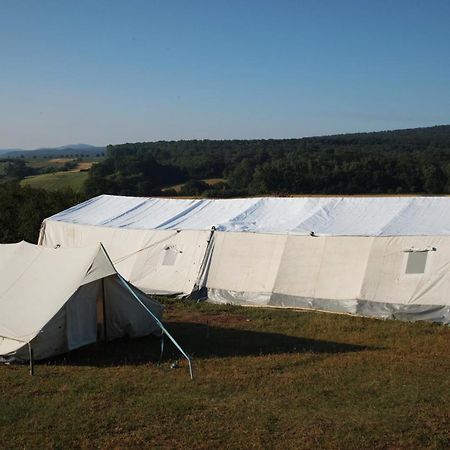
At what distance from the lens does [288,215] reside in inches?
789

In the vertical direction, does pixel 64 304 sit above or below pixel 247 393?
above

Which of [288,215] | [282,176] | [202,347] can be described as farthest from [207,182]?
[202,347]

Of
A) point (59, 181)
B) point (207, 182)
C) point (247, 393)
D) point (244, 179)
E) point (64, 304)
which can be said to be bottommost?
point (59, 181)

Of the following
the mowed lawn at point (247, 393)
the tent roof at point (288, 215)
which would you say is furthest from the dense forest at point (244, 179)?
the mowed lawn at point (247, 393)

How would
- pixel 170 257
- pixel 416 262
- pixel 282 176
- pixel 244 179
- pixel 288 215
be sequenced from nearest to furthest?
pixel 416 262, pixel 170 257, pixel 288 215, pixel 282 176, pixel 244 179

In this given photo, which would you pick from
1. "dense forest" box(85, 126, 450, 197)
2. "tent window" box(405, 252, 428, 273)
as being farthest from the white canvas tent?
"dense forest" box(85, 126, 450, 197)

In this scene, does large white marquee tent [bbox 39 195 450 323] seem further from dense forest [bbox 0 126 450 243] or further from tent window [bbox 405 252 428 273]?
dense forest [bbox 0 126 450 243]

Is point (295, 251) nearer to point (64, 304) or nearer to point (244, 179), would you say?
point (64, 304)

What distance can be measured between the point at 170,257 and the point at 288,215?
13.1 ft

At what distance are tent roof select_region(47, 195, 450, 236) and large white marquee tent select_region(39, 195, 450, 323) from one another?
33mm

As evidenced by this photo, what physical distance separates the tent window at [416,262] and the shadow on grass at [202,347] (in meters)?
3.94

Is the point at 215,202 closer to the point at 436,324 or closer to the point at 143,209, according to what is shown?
the point at 143,209

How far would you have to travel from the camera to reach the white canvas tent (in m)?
11.4

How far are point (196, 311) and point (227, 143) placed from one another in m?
78.5
